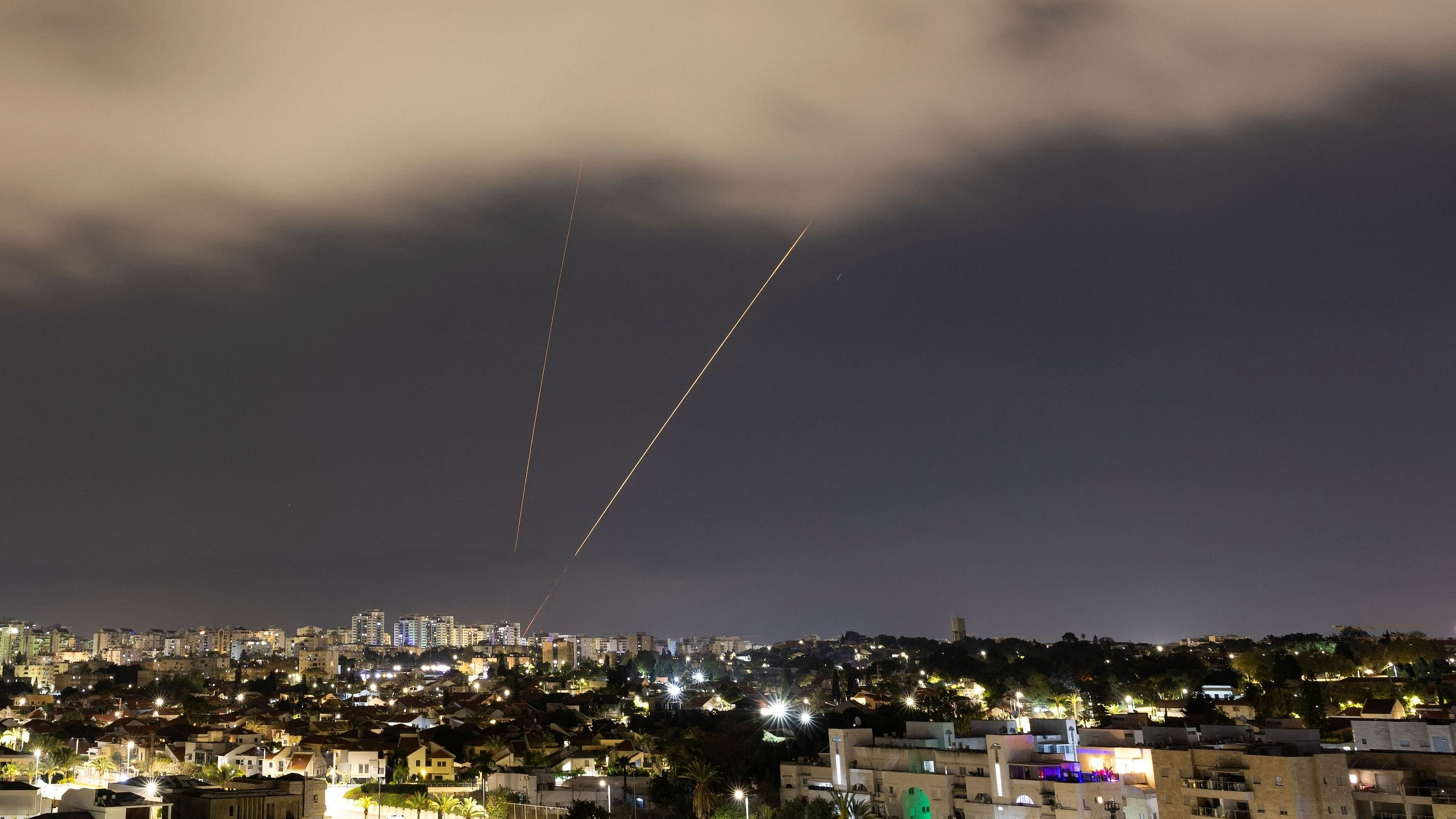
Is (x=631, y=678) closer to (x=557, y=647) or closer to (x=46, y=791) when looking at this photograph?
(x=557, y=647)

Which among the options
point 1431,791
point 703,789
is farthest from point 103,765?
point 1431,791

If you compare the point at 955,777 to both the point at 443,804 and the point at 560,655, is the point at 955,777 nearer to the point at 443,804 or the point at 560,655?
the point at 443,804

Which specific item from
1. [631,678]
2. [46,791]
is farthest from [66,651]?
[46,791]

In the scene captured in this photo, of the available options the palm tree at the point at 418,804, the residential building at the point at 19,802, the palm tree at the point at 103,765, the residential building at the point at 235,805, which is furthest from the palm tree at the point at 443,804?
the palm tree at the point at 103,765

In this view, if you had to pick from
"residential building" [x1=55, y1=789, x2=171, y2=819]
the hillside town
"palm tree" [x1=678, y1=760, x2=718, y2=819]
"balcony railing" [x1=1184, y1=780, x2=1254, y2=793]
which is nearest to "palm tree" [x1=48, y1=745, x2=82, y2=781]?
the hillside town

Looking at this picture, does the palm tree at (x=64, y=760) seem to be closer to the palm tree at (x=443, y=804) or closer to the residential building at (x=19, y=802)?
the palm tree at (x=443, y=804)

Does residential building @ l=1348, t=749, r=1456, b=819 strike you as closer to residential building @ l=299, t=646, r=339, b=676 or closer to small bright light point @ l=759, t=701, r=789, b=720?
small bright light point @ l=759, t=701, r=789, b=720
